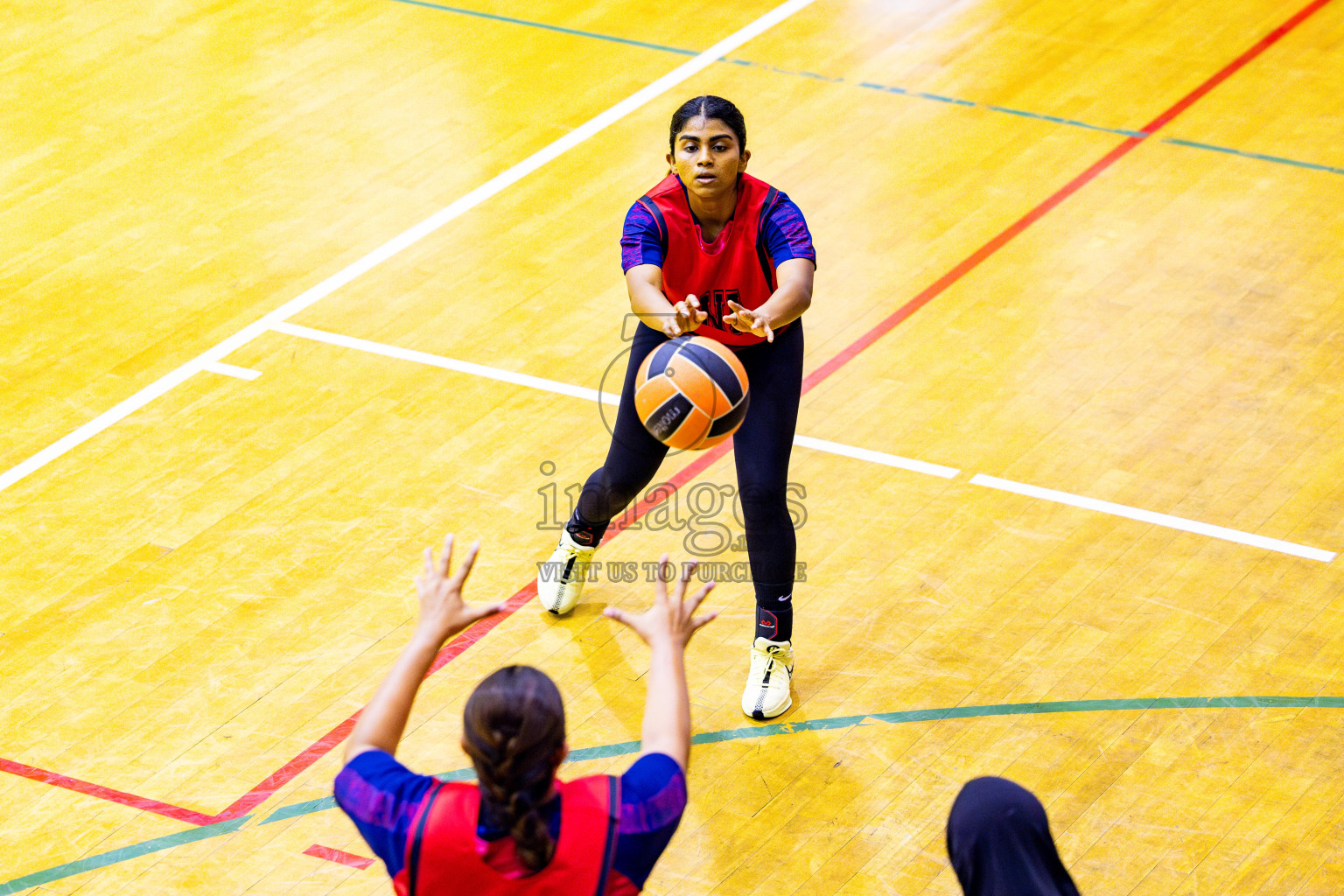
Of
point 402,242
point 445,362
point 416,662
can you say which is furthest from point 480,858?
point 402,242

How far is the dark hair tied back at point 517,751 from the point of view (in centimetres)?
299

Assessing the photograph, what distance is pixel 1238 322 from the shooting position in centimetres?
837

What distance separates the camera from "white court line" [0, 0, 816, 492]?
7703 millimetres

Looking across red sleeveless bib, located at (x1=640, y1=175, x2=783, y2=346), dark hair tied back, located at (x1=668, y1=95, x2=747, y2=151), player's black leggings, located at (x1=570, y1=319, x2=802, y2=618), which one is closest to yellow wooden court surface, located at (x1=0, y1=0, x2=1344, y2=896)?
player's black leggings, located at (x1=570, y1=319, x2=802, y2=618)

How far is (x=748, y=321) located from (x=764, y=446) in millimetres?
575

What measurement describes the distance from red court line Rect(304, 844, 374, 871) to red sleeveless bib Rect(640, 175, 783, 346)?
2.02 meters

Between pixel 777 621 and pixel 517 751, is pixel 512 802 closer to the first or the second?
pixel 517 751

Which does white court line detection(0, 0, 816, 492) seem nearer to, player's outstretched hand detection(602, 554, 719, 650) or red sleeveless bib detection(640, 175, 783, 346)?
red sleeveless bib detection(640, 175, 783, 346)

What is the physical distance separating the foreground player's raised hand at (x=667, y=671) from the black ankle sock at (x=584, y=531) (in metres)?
2.93

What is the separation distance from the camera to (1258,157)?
9.98 meters

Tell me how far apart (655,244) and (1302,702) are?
2785 millimetres

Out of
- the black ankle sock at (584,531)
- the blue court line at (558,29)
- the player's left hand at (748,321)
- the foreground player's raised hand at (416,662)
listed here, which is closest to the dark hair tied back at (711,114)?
the player's left hand at (748,321)

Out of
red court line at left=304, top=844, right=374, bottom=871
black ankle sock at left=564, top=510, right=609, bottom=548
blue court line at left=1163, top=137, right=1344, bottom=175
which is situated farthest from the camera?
blue court line at left=1163, top=137, right=1344, bottom=175

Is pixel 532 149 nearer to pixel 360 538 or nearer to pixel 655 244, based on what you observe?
pixel 360 538
